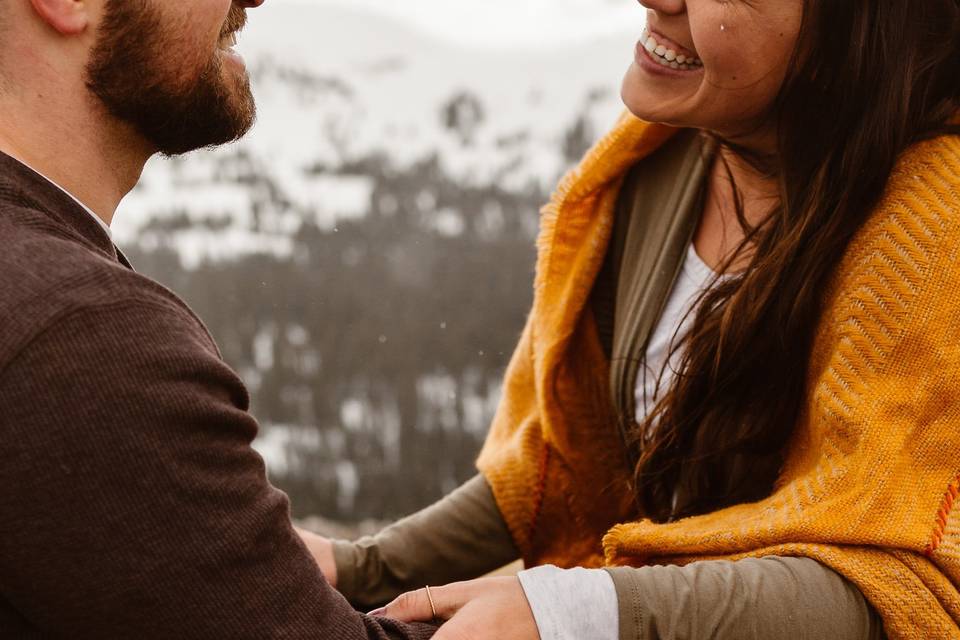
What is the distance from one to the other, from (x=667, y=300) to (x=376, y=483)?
2874mm

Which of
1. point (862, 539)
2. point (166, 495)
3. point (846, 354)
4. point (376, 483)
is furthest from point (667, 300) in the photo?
point (376, 483)

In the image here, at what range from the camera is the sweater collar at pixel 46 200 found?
109 cm

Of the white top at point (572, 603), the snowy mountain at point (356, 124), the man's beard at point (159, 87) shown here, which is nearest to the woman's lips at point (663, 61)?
the man's beard at point (159, 87)

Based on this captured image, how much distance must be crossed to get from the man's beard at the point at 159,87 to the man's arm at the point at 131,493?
1.19 feet

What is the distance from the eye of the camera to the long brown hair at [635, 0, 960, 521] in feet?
4.48

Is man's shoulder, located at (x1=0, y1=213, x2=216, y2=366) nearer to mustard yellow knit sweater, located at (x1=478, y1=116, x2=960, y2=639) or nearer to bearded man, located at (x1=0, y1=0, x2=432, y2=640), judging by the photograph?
bearded man, located at (x1=0, y1=0, x2=432, y2=640)

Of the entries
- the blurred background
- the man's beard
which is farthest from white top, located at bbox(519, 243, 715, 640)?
the blurred background

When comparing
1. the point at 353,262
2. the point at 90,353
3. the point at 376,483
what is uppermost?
the point at 90,353

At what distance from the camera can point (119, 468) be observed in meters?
1.00

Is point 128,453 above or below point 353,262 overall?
above

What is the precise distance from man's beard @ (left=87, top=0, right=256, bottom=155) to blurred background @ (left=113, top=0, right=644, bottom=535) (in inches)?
96.6

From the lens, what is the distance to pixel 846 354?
1.32 m

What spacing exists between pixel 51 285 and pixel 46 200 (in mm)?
166

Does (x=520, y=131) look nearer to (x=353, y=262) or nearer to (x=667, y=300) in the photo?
(x=353, y=262)
